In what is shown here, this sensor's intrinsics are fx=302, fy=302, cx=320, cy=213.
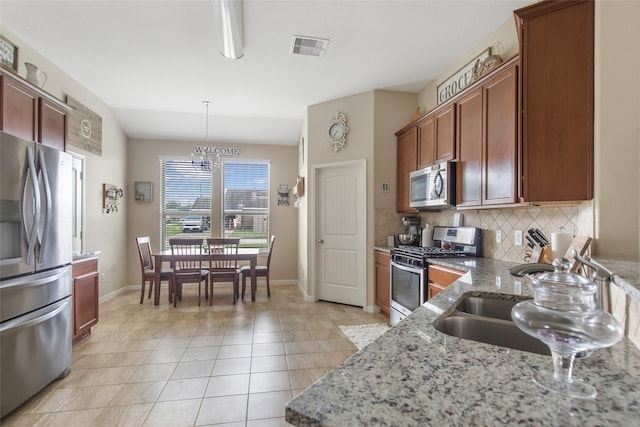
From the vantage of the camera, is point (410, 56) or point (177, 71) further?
point (177, 71)

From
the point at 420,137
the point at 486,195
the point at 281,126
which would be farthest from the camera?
the point at 281,126

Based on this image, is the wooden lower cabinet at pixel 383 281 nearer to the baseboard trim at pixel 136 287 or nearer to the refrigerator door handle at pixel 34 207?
the baseboard trim at pixel 136 287

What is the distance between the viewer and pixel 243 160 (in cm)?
580

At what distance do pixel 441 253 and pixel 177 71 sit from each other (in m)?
3.54

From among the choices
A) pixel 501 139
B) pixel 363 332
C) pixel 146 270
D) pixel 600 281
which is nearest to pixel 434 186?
pixel 501 139

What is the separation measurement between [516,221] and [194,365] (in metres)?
2.96

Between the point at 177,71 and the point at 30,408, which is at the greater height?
the point at 177,71

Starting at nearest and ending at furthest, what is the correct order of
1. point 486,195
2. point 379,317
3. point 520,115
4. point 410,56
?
1. point 520,115
2. point 486,195
3. point 410,56
4. point 379,317

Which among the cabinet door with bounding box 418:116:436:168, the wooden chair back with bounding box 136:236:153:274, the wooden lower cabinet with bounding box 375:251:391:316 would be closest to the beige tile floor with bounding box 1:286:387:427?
the wooden lower cabinet with bounding box 375:251:391:316

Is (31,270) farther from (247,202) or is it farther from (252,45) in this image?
(247,202)

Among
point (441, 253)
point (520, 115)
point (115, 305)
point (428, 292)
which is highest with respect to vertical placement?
point (520, 115)

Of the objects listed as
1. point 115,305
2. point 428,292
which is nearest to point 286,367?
point 428,292

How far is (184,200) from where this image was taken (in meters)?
5.66

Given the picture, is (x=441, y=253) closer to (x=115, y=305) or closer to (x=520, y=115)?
(x=520, y=115)
